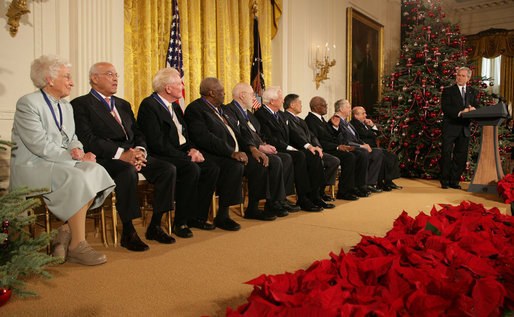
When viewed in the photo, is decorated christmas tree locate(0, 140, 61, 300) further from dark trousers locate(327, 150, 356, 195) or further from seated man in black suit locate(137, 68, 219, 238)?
dark trousers locate(327, 150, 356, 195)

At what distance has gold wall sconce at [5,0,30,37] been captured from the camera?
3.74 metres

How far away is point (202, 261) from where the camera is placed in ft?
9.35

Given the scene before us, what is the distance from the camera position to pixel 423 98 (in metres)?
8.34

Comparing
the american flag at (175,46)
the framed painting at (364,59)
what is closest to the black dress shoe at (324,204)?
the american flag at (175,46)

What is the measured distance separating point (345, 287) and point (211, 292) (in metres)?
1.01

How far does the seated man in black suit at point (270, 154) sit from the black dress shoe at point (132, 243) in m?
1.77

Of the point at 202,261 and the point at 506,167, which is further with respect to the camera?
the point at 506,167

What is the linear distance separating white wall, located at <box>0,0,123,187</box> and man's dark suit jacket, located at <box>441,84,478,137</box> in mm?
5196

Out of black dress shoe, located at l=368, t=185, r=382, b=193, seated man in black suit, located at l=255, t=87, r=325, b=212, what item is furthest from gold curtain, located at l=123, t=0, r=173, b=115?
black dress shoe, located at l=368, t=185, r=382, b=193

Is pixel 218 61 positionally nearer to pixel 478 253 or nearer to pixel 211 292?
pixel 211 292

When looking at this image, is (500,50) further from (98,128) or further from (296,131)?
(98,128)

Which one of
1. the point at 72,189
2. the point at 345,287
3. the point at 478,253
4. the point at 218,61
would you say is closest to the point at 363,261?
the point at 345,287

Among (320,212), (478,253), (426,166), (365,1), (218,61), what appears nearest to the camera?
(478,253)

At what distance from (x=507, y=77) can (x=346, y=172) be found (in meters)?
8.74
